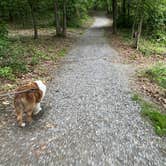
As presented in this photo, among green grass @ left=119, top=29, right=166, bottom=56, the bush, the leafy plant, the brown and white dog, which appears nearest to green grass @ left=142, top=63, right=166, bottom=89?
Result: the leafy plant

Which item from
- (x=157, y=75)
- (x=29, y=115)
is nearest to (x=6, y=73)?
(x=29, y=115)

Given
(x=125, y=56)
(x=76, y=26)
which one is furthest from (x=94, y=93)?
(x=76, y=26)

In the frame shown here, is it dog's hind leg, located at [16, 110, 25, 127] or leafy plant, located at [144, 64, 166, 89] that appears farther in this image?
leafy plant, located at [144, 64, 166, 89]

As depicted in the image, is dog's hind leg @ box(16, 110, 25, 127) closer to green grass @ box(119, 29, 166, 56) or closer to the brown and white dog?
the brown and white dog

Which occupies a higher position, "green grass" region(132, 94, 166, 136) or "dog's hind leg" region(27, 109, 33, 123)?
"dog's hind leg" region(27, 109, 33, 123)

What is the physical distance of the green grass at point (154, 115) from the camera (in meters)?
4.46

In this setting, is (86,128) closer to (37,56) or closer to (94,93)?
(94,93)

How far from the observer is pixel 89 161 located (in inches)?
137

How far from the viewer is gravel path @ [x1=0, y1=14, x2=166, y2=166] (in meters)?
3.54

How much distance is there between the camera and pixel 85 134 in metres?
4.20

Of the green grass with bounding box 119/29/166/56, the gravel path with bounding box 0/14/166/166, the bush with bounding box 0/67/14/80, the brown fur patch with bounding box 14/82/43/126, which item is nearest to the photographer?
the gravel path with bounding box 0/14/166/166

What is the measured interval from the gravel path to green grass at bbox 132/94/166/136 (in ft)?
0.49

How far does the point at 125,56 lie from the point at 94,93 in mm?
5853

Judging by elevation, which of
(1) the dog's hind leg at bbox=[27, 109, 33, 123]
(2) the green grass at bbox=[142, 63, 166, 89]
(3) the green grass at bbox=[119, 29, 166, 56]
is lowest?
(3) the green grass at bbox=[119, 29, 166, 56]
